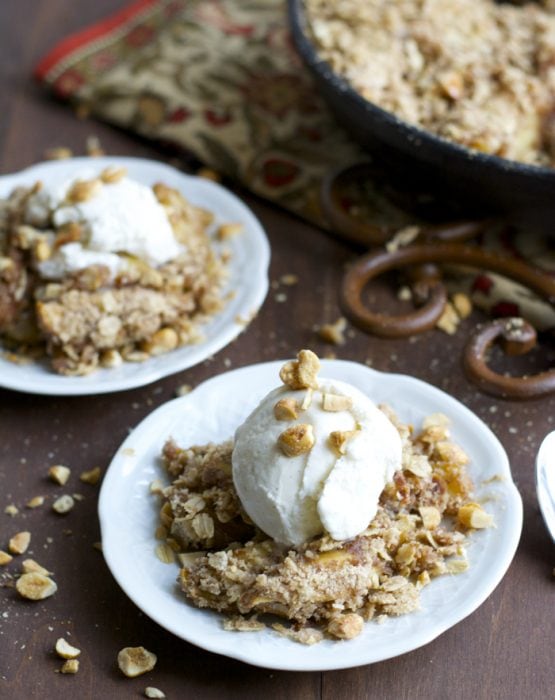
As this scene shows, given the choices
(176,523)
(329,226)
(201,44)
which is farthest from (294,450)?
(201,44)

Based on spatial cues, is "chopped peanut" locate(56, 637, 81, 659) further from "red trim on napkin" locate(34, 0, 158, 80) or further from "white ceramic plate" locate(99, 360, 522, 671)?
"red trim on napkin" locate(34, 0, 158, 80)

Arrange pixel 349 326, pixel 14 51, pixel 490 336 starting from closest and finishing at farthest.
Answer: pixel 490 336 → pixel 349 326 → pixel 14 51

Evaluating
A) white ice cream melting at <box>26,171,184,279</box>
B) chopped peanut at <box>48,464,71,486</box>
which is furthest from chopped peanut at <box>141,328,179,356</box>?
chopped peanut at <box>48,464,71,486</box>

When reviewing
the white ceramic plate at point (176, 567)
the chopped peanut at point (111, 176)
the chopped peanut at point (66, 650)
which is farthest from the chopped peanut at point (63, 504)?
the chopped peanut at point (111, 176)

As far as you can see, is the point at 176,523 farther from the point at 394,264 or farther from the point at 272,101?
the point at 272,101

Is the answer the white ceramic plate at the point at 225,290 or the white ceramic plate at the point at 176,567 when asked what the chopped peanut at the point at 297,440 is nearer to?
the white ceramic plate at the point at 176,567

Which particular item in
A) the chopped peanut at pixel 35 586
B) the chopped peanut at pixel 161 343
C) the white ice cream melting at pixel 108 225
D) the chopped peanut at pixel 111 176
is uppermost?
the chopped peanut at pixel 111 176
